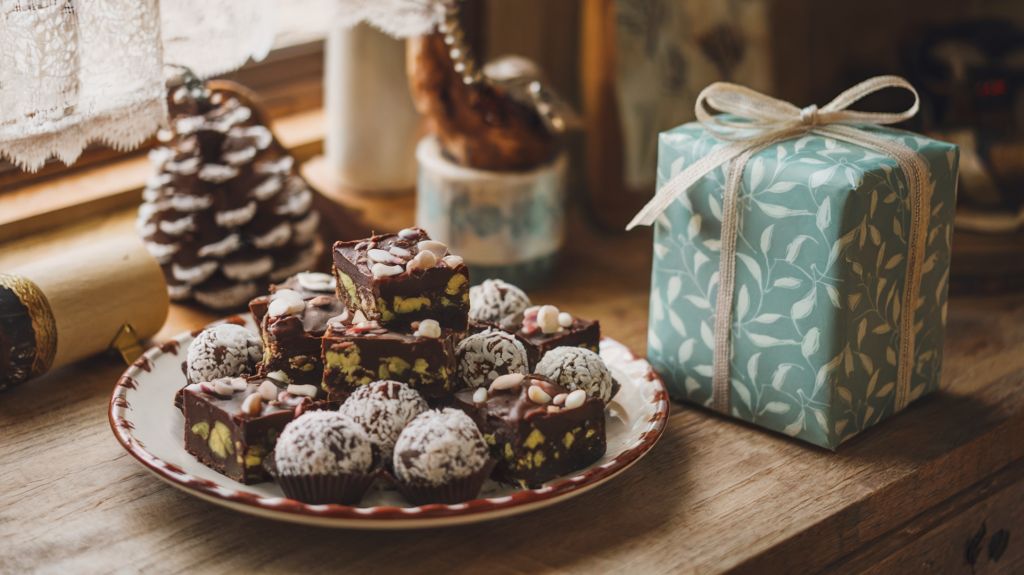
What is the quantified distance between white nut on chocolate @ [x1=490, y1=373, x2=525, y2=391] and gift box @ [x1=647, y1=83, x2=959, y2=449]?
0.84 feet

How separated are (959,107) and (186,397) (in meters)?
1.15

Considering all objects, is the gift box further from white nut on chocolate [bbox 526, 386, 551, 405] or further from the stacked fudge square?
white nut on chocolate [bbox 526, 386, 551, 405]

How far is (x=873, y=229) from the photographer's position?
92 centimetres

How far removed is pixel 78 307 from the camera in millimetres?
1086

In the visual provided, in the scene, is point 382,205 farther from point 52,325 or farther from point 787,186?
point 787,186

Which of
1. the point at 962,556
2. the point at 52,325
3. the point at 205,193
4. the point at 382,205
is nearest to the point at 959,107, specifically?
the point at 962,556

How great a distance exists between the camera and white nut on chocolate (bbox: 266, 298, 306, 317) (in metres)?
0.94

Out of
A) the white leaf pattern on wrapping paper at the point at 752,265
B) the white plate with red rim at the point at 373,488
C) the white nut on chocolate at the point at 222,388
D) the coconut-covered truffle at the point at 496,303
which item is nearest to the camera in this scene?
the white plate with red rim at the point at 373,488

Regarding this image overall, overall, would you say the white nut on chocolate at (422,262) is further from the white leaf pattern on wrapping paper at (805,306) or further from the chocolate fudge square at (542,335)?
the white leaf pattern on wrapping paper at (805,306)

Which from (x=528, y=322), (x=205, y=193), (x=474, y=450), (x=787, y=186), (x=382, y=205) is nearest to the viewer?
(x=474, y=450)

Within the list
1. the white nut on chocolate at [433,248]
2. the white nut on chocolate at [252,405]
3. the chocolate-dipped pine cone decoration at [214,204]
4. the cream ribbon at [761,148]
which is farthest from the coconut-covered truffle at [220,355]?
the cream ribbon at [761,148]

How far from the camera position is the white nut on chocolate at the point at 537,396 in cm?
86

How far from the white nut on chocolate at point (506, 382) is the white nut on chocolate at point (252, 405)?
8.7 inches

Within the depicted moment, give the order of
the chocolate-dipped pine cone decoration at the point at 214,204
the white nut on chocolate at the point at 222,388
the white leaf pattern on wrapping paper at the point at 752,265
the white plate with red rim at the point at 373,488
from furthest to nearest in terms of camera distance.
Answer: the chocolate-dipped pine cone decoration at the point at 214,204 → the white leaf pattern on wrapping paper at the point at 752,265 → the white nut on chocolate at the point at 222,388 → the white plate with red rim at the point at 373,488
